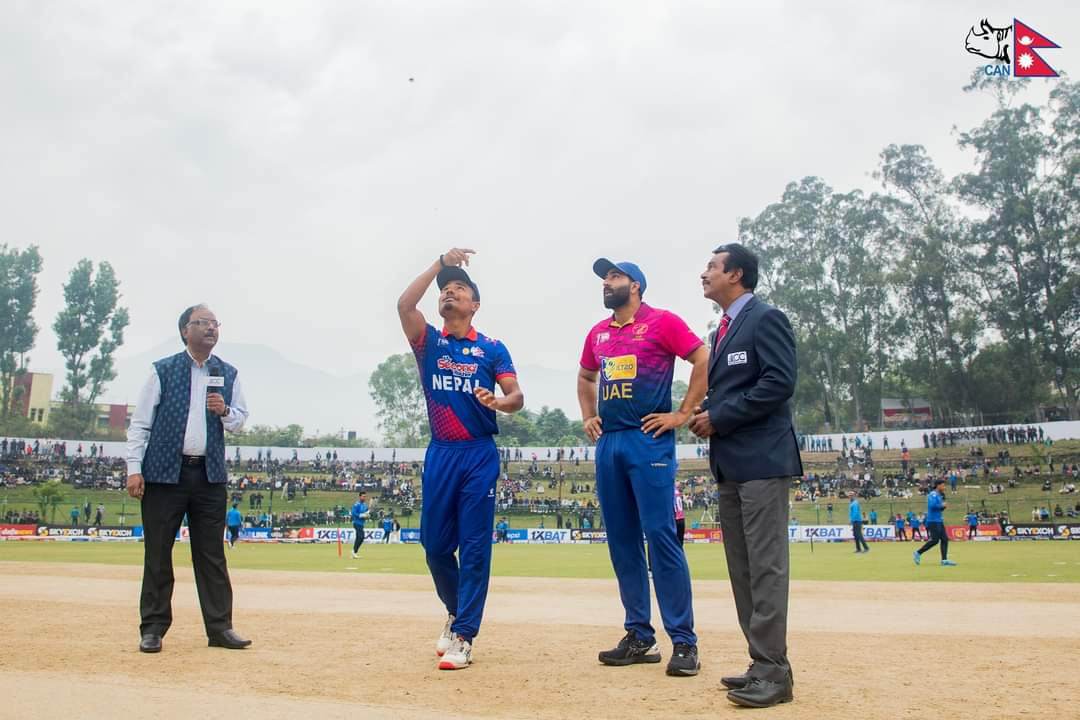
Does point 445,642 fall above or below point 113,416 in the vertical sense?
below

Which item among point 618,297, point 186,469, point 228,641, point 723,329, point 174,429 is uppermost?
point 618,297

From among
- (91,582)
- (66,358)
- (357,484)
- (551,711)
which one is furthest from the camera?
(66,358)

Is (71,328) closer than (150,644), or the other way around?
(150,644)

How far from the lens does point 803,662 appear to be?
191 inches

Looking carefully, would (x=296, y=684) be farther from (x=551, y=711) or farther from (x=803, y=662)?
(x=803, y=662)

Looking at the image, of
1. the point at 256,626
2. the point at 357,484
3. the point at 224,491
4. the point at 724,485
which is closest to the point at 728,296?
the point at 724,485

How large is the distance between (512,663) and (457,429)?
1520mm

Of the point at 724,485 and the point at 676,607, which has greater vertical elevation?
the point at 724,485

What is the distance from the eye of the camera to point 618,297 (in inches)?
215

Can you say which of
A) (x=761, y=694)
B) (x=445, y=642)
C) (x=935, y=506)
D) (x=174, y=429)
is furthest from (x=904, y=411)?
(x=761, y=694)

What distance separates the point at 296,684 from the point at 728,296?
10.4 ft

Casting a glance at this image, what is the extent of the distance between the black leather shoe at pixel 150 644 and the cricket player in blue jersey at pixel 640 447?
9.36ft

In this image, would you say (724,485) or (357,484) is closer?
(724,485)

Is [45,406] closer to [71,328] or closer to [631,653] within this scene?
[71,328]
